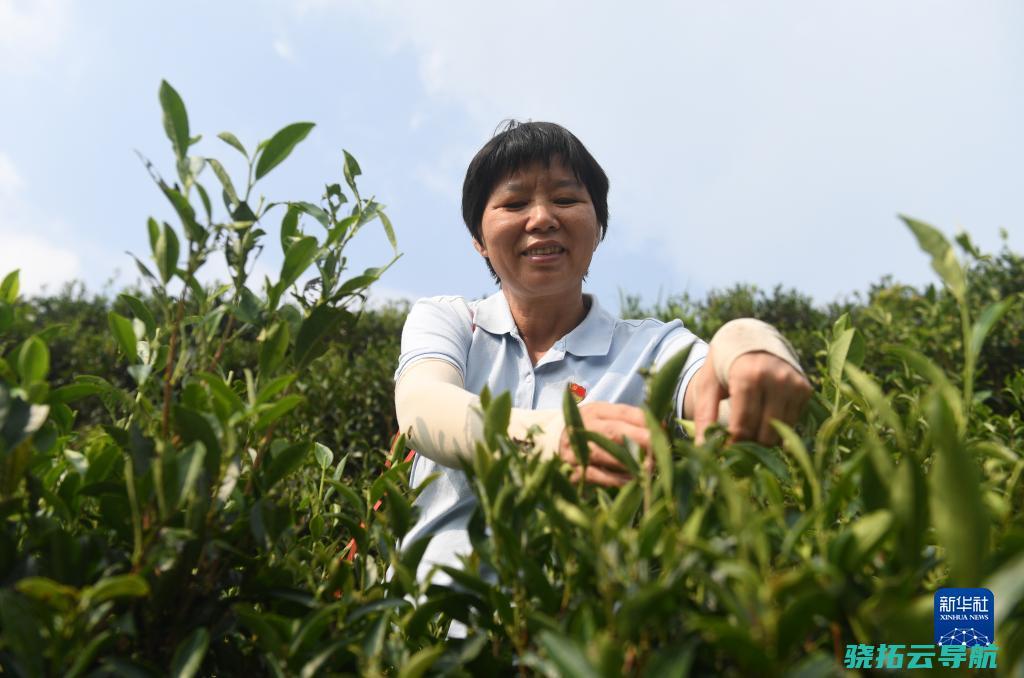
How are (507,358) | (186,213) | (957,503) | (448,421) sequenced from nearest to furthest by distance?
1. (957,503)
2. (186,213)
3. (448,421)
4. (507,358)

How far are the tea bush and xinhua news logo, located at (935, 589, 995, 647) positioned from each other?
0.02m

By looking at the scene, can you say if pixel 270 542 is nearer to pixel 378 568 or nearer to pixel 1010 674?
pixel 378 568

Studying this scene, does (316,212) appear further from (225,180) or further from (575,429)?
(575,429)

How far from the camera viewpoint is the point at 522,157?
207cm

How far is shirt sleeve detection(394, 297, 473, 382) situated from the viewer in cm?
170

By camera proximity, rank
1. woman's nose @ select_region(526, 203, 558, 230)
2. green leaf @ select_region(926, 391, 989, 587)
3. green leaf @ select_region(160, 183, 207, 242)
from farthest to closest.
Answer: woman's nose @ select_region(526, 203, 558, 230) < green leaf @ select_region(160, 183, 207, 242) < green leaf @ select_region(926, 391, 989, 587)

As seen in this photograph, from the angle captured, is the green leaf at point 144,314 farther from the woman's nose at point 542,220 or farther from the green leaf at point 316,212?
the woman's nose at point 542,220

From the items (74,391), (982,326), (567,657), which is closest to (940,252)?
(982,326)

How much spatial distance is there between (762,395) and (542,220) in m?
1.11

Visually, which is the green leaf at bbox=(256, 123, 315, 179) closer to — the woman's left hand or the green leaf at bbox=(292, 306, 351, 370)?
the green leaf at bbox=(292, 306, 351, 370)

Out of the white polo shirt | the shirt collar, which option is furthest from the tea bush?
the shirt collar

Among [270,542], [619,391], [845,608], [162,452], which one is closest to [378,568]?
[270,542]

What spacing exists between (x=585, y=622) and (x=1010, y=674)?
0.30 m

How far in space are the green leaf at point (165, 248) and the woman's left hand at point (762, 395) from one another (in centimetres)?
65
